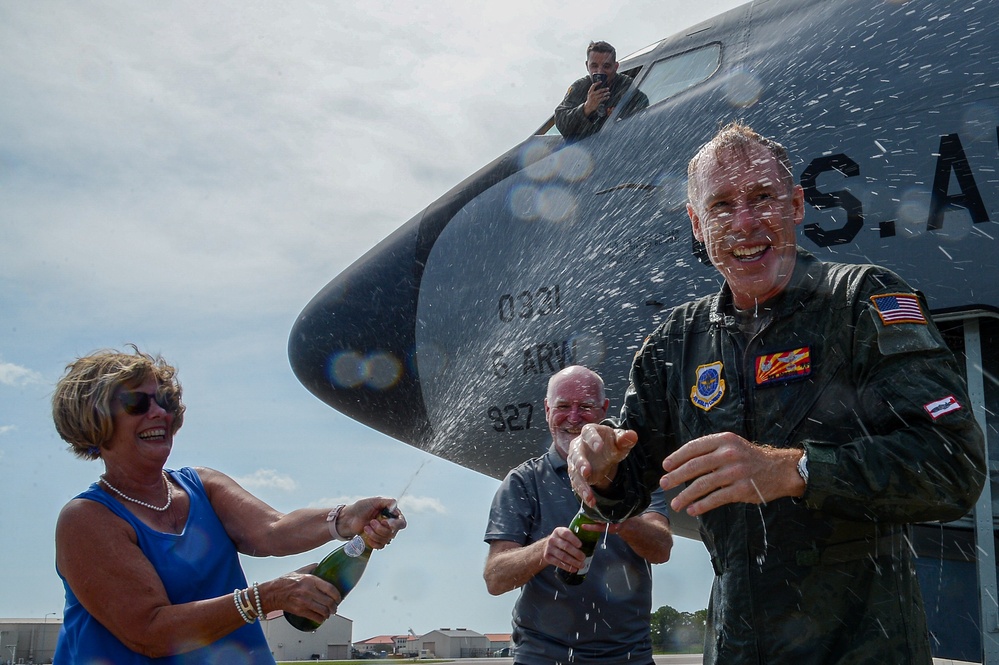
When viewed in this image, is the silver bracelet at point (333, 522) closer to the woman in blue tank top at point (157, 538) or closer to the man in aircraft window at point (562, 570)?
the woman in blue tank top at point (157, 538)

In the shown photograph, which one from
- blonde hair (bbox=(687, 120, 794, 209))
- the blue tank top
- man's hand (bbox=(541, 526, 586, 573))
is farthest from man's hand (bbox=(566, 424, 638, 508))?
the blue tank top

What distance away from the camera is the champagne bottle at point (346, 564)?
2.60 metres

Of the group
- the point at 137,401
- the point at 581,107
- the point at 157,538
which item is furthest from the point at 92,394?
the point at 581,107

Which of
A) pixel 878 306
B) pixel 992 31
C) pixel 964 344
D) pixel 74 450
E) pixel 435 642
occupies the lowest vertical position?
pixel 435 642

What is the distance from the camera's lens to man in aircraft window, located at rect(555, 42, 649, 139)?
6363mm

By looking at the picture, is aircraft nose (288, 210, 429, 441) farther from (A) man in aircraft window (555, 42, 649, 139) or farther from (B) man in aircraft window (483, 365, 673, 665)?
(B) man in aircraft window (483, 365, 673, 665)

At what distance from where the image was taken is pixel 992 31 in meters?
4.25

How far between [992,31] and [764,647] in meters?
3.71

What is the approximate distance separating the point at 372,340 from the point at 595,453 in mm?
5780

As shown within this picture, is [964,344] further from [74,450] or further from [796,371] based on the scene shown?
[74,450]

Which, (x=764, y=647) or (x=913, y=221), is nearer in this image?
(x=764, y=647)

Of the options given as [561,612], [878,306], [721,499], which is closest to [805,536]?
[721,499]

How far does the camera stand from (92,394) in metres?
2.58

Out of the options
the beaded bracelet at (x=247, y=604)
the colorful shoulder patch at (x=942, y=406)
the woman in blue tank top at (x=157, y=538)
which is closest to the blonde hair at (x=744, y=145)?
the colorful shoulder patch at (x=942, y=406)
